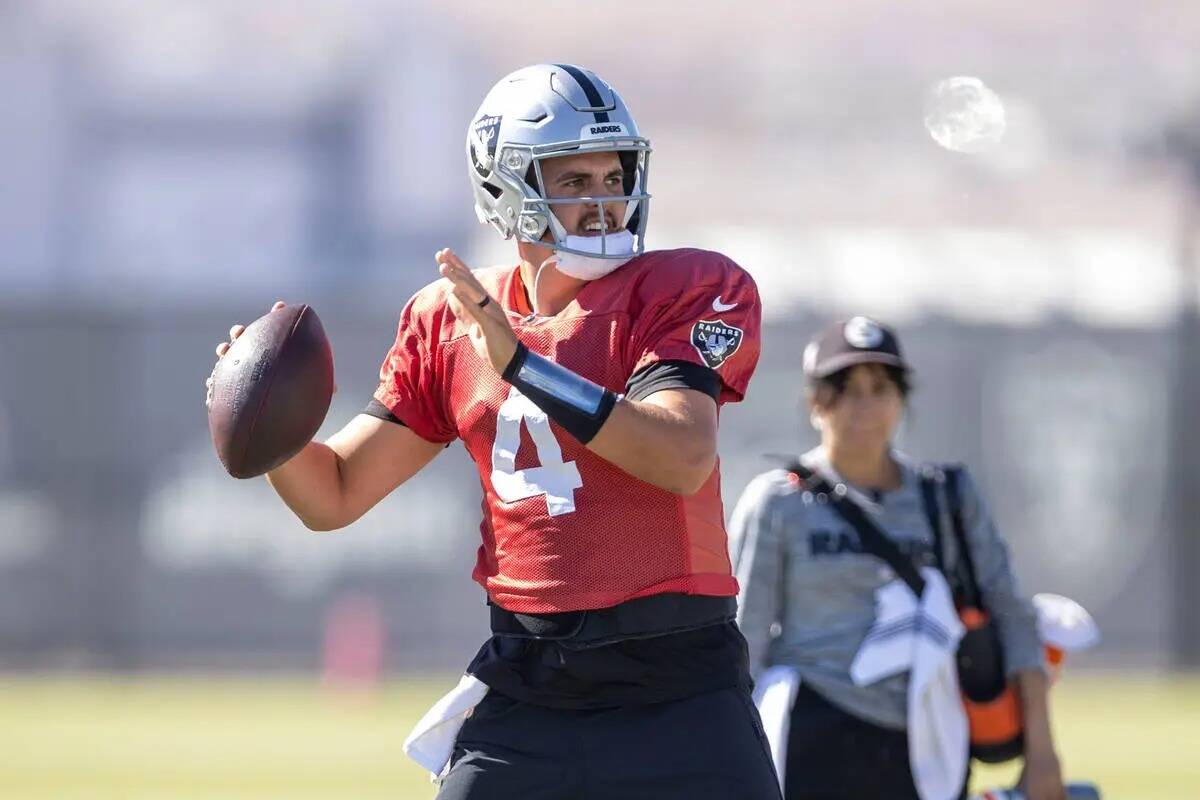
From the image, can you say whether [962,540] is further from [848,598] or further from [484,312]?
[484,312]

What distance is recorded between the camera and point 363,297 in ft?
57.3

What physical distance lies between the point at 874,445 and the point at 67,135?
1784 centimetres

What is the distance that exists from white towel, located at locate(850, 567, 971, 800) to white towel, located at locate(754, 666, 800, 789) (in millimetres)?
152

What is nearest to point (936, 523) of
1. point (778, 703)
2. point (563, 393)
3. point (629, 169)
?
point (778, 703)

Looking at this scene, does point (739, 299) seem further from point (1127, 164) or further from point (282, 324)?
point (1127, 164)

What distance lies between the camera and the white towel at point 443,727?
3.69 meters

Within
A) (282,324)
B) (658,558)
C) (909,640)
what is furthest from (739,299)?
(909,640)

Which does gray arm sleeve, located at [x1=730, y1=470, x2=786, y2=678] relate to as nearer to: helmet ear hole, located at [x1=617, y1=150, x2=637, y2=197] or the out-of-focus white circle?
helmet ear hole, located at [x1=617, y1=150, x2=637, y2=197]

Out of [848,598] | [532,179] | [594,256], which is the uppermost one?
[532,179]

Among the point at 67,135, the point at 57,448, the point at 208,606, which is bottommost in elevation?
the point at 208,606

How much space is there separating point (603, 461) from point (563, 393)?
0.26 meters

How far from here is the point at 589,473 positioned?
141 inches

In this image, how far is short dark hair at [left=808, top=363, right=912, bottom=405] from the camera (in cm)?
508

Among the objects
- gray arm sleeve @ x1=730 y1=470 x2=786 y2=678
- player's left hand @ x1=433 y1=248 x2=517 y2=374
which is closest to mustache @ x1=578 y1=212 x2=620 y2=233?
player's left hand @ x1=433 y1=248 x2=517 y2=374
